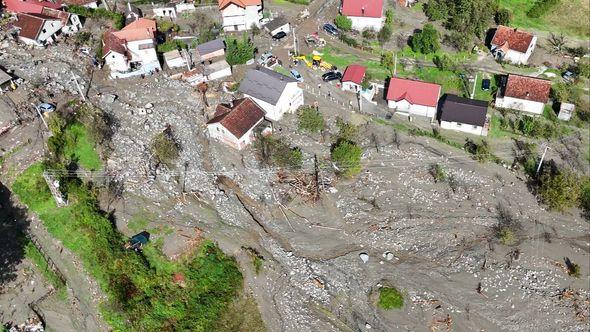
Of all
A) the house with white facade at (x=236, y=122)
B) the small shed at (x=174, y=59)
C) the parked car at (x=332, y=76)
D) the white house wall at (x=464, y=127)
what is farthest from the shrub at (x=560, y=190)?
the small shed at (x=174, y=59)

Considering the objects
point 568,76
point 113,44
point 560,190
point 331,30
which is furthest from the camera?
point 331,30

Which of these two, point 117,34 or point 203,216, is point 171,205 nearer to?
point 203,216

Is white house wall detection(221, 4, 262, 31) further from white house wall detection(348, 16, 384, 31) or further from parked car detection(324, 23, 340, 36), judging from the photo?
white house wall detection(348, 16, 384, 31)

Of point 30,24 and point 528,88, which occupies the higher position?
point 30,24

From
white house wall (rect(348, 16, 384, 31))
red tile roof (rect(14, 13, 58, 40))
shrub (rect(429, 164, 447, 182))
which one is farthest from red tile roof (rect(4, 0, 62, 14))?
shrub (rect(429, 164, 447, 182))

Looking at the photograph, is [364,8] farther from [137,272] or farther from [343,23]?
[137,272]

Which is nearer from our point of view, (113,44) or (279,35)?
(113,44)

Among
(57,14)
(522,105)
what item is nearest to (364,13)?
(522,105)
